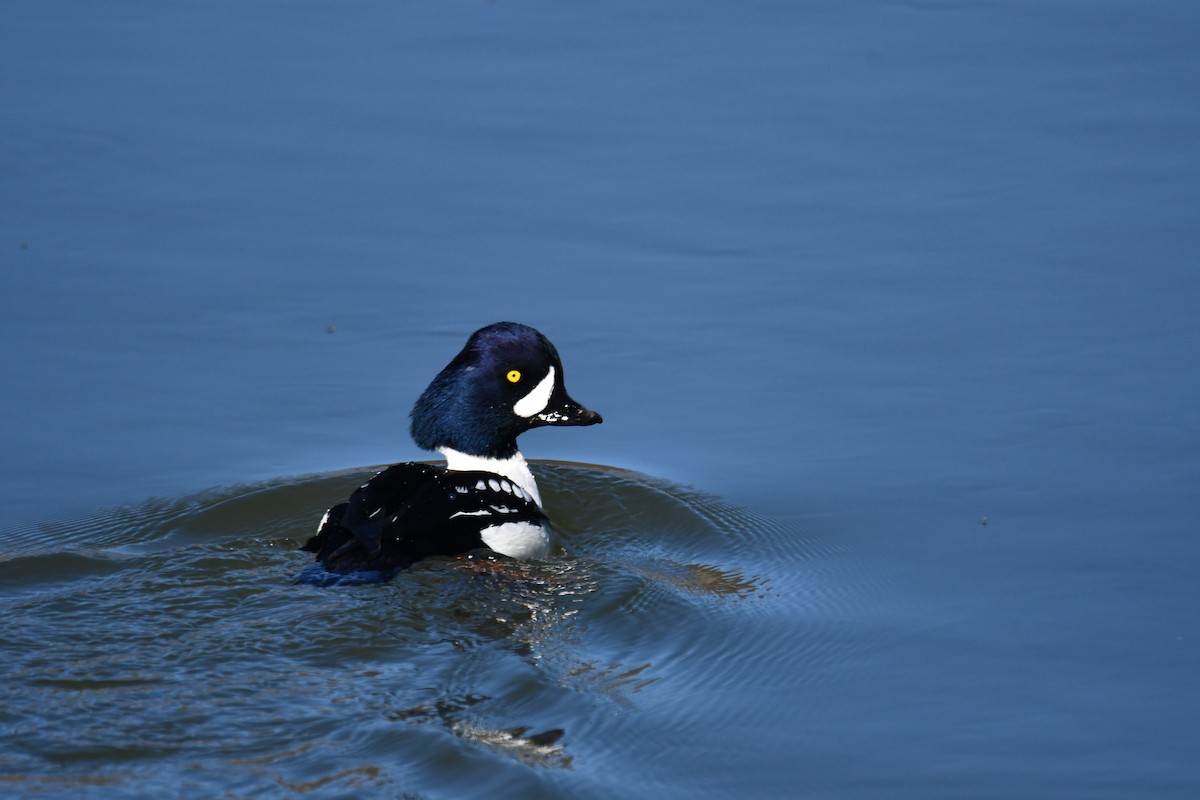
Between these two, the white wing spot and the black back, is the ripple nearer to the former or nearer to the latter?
the black back

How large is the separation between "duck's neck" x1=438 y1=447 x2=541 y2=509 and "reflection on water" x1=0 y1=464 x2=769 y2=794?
329 millimetres

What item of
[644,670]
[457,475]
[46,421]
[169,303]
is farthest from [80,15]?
[644,670]

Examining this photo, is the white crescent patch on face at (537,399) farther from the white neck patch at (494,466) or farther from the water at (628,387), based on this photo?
the water at (628,387)

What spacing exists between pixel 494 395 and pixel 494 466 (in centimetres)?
42

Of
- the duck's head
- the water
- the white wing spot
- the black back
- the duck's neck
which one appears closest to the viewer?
the water

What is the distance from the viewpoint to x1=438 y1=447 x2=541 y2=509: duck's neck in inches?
354

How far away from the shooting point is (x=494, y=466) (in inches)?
355

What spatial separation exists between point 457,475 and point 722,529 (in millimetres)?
1404

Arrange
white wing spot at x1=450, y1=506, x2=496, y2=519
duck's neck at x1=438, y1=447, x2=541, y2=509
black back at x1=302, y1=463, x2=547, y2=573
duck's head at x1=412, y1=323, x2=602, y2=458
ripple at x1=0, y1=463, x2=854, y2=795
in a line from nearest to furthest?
1. ripple at x1=0, y1=463, x2=854, y2=795
2. black back at x1=302, y1=463, x2=547, y2=573
3. white wing spot at x1=450, y1=506, x2=496, y2=519
4. duck's head at x1=412, y1=323, x2=602, y2=458
5. duck's neck at x1=438, y1=447, x2=541, y2=509

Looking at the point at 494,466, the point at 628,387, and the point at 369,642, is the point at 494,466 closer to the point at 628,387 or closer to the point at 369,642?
the point at 628,387

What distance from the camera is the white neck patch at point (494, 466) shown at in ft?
29.5

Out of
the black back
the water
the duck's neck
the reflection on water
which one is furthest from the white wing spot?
the duck's neck

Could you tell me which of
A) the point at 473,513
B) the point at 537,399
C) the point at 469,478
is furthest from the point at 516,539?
the point at 537,399

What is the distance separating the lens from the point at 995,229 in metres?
10.9
